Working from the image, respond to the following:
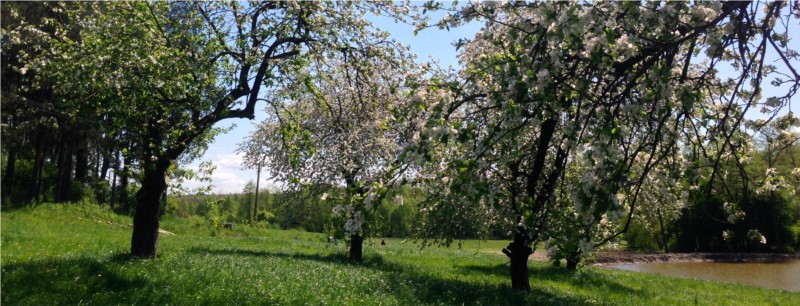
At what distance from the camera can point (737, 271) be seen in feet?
119

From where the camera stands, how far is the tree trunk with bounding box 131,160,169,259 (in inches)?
481

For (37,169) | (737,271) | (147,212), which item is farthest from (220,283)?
(737,271)

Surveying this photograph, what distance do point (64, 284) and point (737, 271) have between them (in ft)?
128

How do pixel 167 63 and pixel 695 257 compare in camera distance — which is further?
pixel 695 257

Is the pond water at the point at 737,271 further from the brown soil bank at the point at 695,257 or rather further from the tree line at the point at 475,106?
the tree line at the point at 475,106

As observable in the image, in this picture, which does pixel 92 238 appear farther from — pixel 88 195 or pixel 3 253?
pixel 88 195

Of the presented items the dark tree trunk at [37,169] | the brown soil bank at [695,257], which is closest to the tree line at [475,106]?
the dark tree trunk at [37,169]

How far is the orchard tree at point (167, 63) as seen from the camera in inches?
398

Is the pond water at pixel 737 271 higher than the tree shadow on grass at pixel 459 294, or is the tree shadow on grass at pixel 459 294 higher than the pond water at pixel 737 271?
the tree shadow on grass at pixel 459 294

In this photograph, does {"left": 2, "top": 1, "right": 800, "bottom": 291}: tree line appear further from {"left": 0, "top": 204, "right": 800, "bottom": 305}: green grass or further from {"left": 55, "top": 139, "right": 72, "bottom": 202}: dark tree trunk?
{"left": 55, "top": 139, "right": 72, "bottom": 202}: dark tree trunk

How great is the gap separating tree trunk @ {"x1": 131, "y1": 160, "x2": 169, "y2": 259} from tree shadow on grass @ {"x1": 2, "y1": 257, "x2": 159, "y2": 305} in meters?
1.42

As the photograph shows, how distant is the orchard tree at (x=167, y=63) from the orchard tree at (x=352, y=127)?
28.5 inches

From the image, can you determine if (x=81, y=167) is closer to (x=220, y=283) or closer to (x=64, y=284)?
(x=64, y=284)

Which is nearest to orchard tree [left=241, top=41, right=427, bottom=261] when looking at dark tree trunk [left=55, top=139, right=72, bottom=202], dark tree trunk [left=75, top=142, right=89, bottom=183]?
dark tree trunk [left=55, top=139, right=72, bottom=202]
